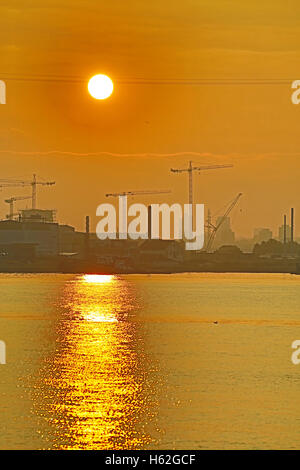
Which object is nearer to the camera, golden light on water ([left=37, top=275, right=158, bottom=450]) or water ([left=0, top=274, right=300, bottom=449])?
golden light on water ([left=37, top=275, right=158, bottom=450])

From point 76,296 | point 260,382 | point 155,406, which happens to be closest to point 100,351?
point 260,382

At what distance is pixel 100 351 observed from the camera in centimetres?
5400

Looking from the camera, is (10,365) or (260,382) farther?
(10,365)

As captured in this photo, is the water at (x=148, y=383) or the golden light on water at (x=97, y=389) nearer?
the golden light on water at (x=97, y=389)

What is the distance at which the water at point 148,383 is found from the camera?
101ft

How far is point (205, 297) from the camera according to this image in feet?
397

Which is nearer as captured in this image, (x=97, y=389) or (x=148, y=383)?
(x=97, y=389)

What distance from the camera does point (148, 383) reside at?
41125mm

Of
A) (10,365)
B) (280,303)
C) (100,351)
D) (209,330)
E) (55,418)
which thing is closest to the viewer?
(55,418)

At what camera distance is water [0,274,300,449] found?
30.7 metres

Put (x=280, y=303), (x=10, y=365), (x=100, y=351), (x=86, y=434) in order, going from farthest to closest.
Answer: (x=280, y=303), (x=100, y=351), (x=10, y=365), (x=86, y=434)
